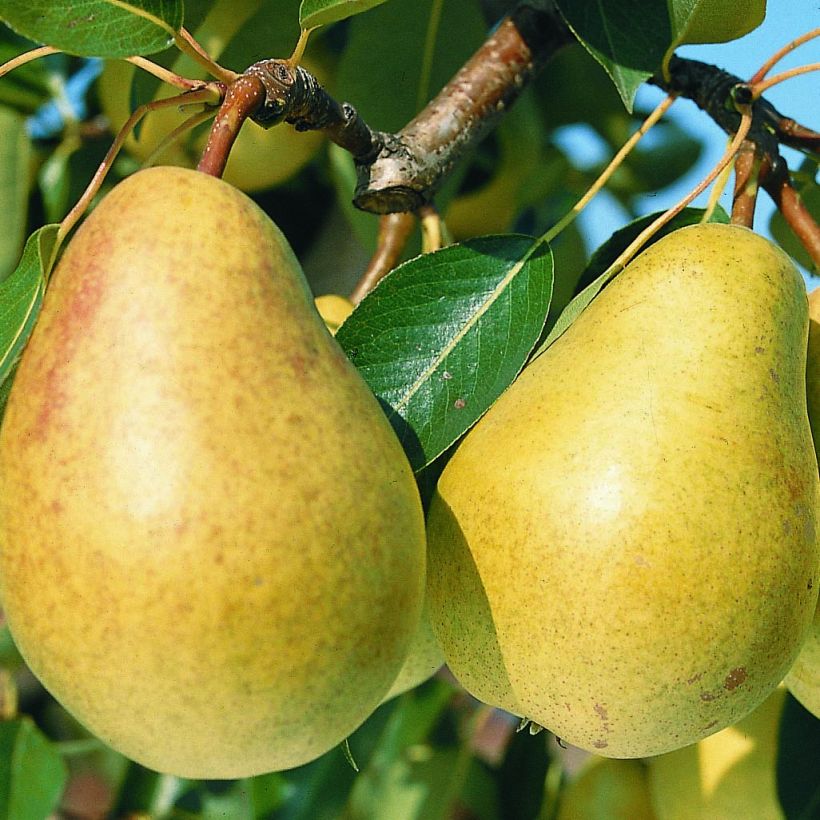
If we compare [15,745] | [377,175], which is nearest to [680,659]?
[377,175]

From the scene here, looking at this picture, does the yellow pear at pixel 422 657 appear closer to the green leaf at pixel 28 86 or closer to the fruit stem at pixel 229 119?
the fruit stem at pixel 229 119

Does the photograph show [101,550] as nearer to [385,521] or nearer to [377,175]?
[385,521]

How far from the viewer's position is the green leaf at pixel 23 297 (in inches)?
31.3

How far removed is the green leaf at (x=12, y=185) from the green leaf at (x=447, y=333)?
28.1 inches

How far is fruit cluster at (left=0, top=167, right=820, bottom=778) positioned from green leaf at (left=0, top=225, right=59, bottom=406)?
75 mm

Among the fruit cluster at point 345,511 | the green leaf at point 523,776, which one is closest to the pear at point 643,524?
the fruit cluster at point 345,511

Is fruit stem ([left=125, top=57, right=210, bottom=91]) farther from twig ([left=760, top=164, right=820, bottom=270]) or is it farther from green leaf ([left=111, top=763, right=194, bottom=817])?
green leaf ([left=111, top=763, right=194, bottom=817])

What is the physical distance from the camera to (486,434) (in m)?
0.81

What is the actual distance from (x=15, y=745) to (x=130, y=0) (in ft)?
3.26

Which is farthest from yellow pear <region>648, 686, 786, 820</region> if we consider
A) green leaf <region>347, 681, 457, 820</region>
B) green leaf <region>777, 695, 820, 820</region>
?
green leaf <region>347, 681, 457, 820</region>

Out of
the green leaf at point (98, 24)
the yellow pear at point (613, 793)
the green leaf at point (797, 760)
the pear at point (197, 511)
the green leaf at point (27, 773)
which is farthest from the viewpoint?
the yellow pear at point (613, 793)

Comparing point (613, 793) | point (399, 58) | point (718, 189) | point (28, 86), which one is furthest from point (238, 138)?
point (613, 793)

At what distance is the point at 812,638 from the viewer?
85cm

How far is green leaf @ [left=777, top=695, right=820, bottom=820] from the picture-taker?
119 cm
